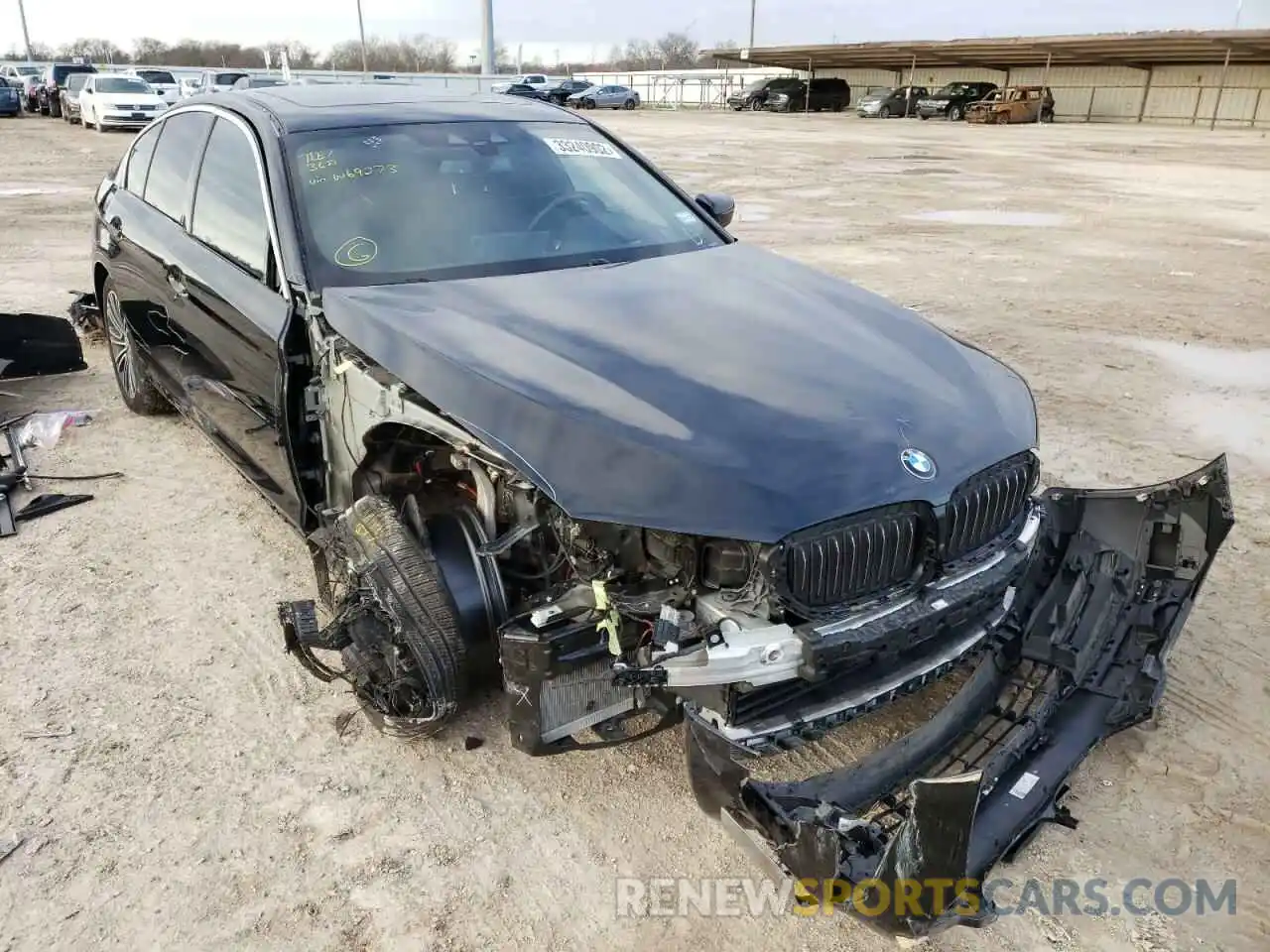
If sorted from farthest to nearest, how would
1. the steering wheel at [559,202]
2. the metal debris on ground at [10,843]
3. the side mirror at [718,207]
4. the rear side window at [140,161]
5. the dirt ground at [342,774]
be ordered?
the rear side window at [140,161], the side mirror at [718,207], the steering wheel at [559,202], the metal debris on ground at [10,843], the dirt ground at [342,774]

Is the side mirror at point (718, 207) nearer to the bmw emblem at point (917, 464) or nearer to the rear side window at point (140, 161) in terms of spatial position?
the bmw emblem at point (917, 464)

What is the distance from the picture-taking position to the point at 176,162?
4.45 m

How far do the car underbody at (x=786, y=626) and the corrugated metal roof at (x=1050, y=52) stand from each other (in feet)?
123

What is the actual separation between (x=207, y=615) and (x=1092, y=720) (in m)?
3.11

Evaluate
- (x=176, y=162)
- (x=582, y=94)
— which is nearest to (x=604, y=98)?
(x=582, y=94)

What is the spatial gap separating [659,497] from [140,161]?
4.16 meters

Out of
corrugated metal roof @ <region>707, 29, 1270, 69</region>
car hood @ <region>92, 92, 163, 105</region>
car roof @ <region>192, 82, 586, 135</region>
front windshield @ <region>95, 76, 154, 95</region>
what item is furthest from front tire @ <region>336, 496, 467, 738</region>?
corrugated metal roof @ <region>707, 29, 1270, 69</region>

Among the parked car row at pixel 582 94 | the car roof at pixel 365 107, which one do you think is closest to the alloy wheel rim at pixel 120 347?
the car roof at pixel 365 107

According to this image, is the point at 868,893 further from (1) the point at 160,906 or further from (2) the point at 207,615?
(2) the point at 207,615

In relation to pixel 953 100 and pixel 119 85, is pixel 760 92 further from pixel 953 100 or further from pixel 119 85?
pixel 119 85

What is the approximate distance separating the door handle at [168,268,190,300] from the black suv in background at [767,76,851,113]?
1736 inches

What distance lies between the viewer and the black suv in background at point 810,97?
1743 inches

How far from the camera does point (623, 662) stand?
7.59 ft

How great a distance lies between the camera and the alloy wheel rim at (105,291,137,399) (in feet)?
17.4
